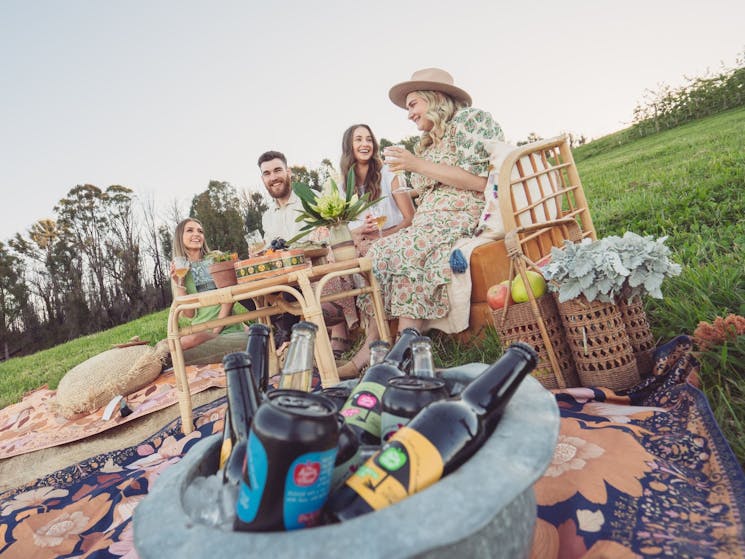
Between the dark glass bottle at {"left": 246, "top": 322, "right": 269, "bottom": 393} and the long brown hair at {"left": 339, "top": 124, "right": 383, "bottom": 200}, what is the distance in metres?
2.96

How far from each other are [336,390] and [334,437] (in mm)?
396

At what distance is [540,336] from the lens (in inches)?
73.4

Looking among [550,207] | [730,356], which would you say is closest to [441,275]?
[550,207]

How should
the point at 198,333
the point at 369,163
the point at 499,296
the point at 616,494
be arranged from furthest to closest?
the point at 369,163 → the point at 198,333 → the point at 499,296 → the point at 616,494

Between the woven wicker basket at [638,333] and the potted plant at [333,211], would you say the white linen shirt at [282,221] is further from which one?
the woven wicker basket at [638,333]

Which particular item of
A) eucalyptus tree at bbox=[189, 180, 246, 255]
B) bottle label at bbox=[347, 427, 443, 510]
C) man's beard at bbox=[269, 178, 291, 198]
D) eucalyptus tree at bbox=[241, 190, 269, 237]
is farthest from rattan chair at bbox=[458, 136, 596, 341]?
eucalyptus tree at bbox=[241, 190, 269, 237]

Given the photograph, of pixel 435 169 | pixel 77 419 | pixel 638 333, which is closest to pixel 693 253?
pixel 638 333

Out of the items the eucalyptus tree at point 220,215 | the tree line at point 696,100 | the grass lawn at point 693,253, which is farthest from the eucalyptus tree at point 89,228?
the tree line at point 696,100

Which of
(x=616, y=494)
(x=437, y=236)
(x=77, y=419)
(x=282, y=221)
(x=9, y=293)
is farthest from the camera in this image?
(x=9, y=293)

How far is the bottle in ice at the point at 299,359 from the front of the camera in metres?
0.85

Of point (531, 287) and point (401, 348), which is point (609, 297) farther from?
point (401, 348)

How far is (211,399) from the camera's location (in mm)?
2988

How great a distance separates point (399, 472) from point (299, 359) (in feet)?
1.26

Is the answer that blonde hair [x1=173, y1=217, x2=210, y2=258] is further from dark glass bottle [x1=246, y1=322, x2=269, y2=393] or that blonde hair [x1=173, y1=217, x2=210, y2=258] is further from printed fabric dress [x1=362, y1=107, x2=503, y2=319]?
dark glass bottle [x1=246, y1=322, x2=269, y2=393]
